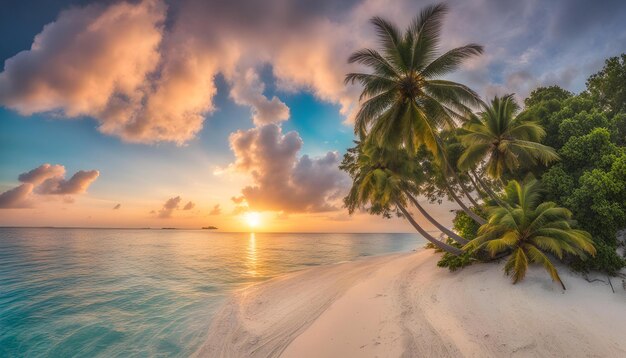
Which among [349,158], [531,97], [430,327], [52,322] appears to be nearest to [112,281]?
[52,322]

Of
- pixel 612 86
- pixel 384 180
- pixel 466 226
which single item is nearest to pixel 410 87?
pixel 384 180

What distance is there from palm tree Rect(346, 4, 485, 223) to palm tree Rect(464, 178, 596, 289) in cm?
406

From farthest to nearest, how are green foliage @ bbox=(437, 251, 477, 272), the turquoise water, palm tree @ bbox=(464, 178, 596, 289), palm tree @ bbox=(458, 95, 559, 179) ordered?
1. palm tree @ bbox=(458, 95, 559, 179)
2. green foliage @ bbox=(437, 251, 477, 272)
3. the turquoise water
4. palm tree @ bbox=(464, 178, 596, 289)

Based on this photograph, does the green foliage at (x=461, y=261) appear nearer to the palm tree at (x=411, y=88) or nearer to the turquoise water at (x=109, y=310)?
the palm tree at (x=411, y=88)

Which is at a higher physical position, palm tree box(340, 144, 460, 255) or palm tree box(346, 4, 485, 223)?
palm tree box(346, 4, 485, 223)

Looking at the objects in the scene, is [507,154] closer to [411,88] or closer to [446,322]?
[411,88]

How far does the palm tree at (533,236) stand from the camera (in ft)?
30.1

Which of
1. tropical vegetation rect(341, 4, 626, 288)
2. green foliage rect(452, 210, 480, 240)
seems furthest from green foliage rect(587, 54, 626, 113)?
green foliage rect(452, 210, 480, 240)

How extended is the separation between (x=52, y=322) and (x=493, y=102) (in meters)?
25.5

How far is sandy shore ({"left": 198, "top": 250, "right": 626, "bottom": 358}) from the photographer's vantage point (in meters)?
6.93

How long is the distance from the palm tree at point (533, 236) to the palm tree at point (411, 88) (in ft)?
13.3

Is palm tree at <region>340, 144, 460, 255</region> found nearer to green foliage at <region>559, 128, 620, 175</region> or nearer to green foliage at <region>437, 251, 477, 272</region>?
green foliage at <region>437, 251, 477, 272</region>

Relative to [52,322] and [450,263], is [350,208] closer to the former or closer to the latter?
[450,263]

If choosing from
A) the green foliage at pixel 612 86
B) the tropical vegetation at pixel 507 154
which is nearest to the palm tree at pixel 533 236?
the tropical vegetation at pixel 507 154
